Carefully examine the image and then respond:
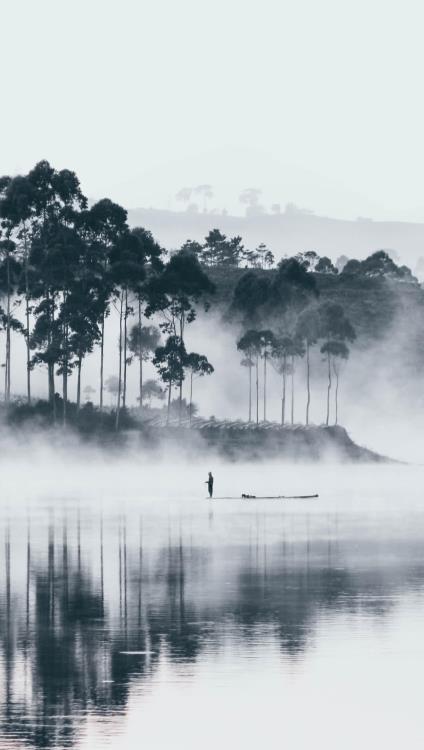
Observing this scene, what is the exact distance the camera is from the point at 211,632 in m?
29.4

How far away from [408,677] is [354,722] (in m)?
3.22

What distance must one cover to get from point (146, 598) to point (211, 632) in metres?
5.83

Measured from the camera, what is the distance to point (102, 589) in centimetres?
3700

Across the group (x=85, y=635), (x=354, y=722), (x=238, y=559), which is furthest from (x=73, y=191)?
(x=354, y=722)

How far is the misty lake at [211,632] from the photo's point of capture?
69.5ft

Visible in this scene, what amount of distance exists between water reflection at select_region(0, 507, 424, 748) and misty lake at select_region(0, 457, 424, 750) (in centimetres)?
5

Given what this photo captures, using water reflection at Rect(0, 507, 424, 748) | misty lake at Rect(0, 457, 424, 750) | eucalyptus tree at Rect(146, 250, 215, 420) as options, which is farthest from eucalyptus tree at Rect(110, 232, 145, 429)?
water reflection at Rect(0, 507, 424, 748)

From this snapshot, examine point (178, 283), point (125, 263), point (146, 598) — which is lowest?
point (146, 598)

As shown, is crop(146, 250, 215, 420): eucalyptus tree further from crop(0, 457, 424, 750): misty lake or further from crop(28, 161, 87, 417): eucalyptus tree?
crop(0, 457, 424, 750): misty lake

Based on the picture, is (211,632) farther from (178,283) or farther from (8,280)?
(178,283)

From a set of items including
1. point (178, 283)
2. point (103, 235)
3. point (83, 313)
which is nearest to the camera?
point (83, 313)

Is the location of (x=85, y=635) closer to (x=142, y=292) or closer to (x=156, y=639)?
(x=156, y=639)

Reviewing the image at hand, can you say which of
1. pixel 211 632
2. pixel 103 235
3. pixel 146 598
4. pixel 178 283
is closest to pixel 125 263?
pixel 103 235

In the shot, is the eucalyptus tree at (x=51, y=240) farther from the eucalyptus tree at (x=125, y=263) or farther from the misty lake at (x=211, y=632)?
the misty lake at (x=211, y=632)
